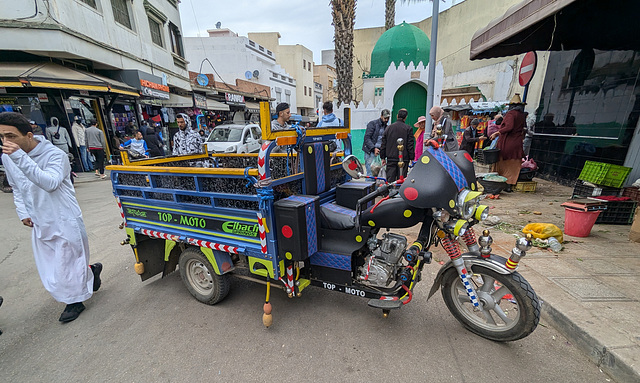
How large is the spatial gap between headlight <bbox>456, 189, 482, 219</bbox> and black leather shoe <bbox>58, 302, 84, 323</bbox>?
3821mm

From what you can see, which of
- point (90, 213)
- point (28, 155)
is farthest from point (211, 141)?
point (28, 155)

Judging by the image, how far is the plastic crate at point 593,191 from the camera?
4348 millimetres

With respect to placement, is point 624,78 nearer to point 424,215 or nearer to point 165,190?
point 424,215

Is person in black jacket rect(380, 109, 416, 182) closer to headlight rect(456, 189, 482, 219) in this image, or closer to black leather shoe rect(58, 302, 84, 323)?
headlight rect(456, 189, 482, 219)

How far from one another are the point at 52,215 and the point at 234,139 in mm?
8977

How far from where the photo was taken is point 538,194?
612 cm

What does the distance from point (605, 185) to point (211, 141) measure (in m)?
11.7

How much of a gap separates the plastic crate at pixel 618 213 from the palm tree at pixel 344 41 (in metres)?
8.76

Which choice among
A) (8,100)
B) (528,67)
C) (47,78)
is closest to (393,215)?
(528,67)

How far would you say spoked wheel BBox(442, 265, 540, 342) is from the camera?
6.68 ft

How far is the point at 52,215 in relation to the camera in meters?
2.70

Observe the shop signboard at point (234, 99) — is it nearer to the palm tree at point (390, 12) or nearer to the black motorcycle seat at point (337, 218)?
the palm tree at point (390, 12)

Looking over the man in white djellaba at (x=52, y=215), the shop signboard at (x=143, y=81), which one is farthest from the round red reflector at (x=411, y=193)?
the shop signboard at (x=143, y=81)

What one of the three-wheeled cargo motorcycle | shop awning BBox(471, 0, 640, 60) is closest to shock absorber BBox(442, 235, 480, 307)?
the three-wheeled cargo motorcycle
